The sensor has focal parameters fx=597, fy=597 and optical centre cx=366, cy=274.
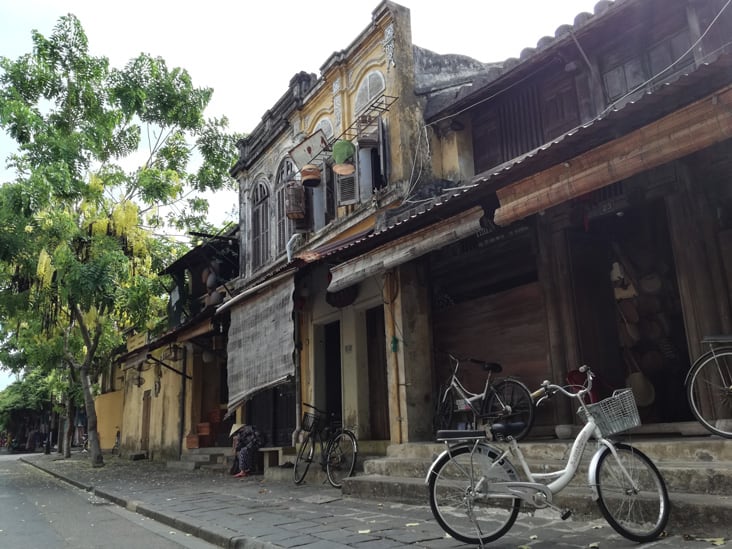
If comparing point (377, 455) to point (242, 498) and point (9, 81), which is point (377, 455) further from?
point (9, 81)

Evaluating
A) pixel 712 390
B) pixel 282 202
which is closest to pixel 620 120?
pixel 712 390

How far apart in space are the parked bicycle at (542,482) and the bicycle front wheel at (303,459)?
6.47m

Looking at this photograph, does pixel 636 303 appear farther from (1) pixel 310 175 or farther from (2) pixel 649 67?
(1) pixel 310 175

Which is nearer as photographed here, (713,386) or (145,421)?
(713,386)

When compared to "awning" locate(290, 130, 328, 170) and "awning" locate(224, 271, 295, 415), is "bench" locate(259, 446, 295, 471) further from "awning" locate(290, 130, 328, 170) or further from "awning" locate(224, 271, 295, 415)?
"awning" locate(290, 130, 328, 170)

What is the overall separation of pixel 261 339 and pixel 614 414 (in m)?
8.07

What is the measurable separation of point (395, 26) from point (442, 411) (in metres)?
7.25

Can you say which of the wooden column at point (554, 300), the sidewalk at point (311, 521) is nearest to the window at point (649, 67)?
the wooden column at point (554, 300)

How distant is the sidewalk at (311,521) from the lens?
191 inches

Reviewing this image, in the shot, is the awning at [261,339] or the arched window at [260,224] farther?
the arched window at [260,224]

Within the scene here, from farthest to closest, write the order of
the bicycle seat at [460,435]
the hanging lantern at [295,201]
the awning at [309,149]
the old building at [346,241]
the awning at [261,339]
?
the hanging lantern at [295,201] → the awning at [309,149] → the awning at [261,339] → the old building at [346,241] → the bicycle seat at [460,435]

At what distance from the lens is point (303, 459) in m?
11.4

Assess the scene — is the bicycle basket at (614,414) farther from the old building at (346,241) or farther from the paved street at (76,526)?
the old building at (346,241)

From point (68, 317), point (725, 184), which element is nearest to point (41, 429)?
point (68, 317)
